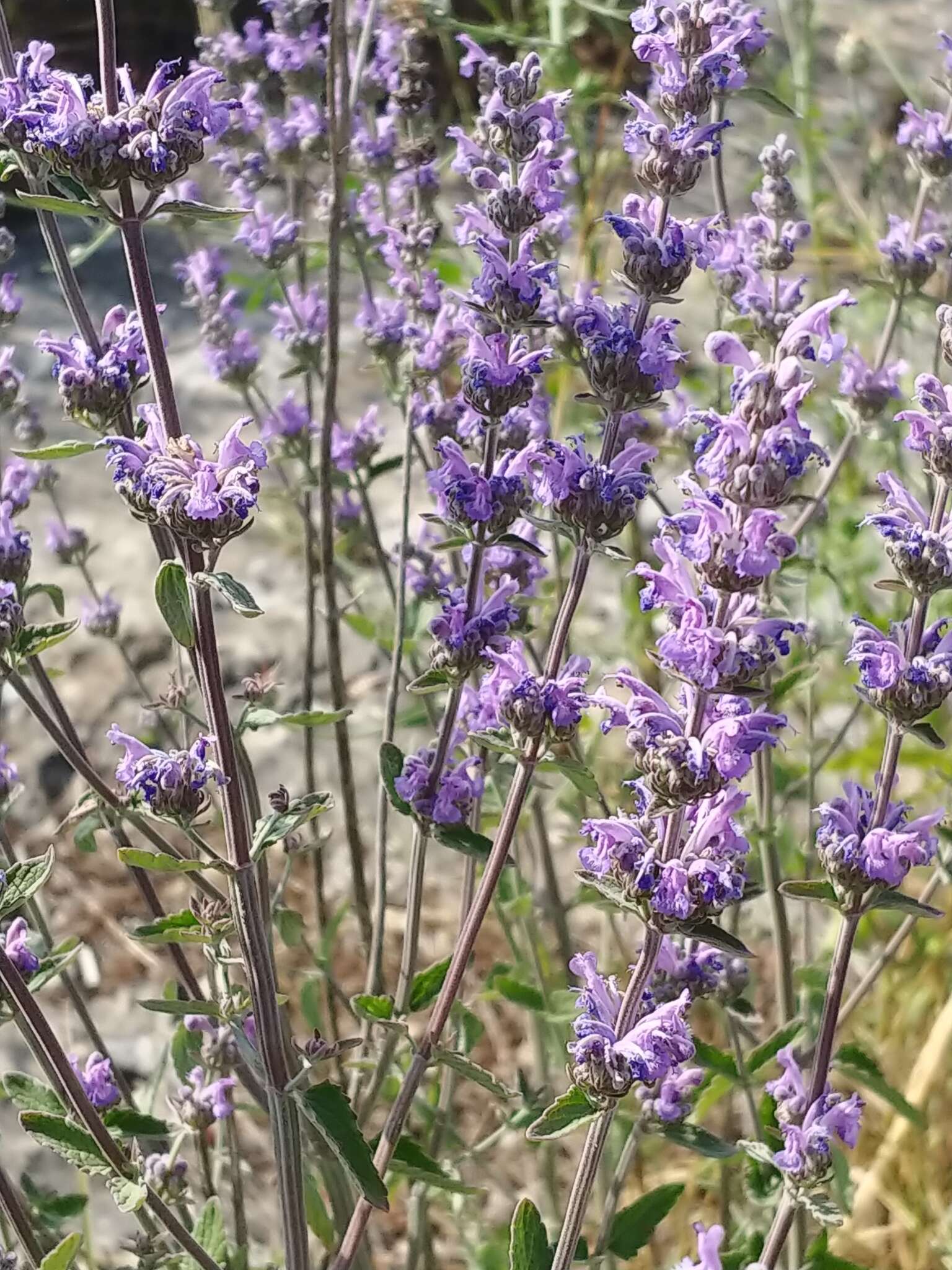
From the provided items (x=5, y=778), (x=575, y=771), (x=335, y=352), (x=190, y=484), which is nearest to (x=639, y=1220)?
(x=575, y=771)

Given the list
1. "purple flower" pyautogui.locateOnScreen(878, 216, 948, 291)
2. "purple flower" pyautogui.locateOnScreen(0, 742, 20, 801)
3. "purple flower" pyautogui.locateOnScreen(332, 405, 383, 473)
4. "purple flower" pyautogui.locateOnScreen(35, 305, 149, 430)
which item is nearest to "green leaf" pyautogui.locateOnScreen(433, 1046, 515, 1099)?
"purple flower" pyautogui.locateOnScreen(0, 742, 20, 801)

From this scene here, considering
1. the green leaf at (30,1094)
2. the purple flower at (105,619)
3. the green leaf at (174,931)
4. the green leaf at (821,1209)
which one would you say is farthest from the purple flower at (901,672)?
the purple flower at (105,619)

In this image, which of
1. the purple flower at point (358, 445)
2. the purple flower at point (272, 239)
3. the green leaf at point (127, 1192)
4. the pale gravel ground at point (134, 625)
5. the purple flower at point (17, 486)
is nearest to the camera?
the green leaf at point (127, 1192)

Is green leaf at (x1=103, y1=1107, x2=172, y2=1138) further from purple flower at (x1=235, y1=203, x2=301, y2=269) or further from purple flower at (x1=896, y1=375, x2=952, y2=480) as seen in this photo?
purple flower at (x1=235, y1=203, x2=301, y2=269)

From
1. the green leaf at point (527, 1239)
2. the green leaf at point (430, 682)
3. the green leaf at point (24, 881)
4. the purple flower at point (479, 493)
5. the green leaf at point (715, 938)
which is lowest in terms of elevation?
the green leaf at point (527, 1239)

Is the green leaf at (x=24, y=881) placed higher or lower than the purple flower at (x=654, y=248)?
lower

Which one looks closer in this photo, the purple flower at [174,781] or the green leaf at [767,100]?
the purple flower at [174,781]

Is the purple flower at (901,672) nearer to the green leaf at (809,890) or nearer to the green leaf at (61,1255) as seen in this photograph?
the green leaf at (809,890)
